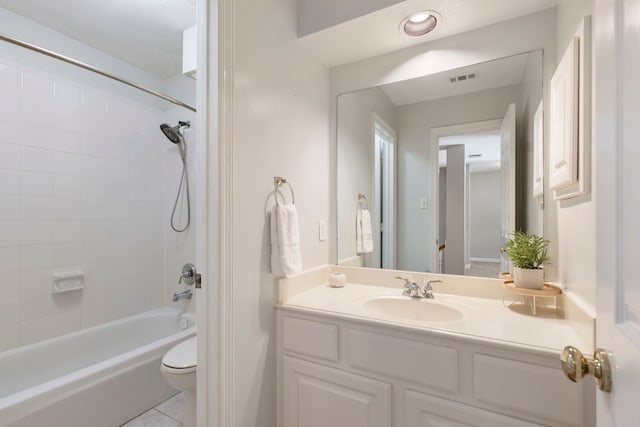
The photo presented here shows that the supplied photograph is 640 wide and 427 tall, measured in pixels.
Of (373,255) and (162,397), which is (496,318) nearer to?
(373,255)

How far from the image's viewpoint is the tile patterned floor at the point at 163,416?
1.67 m

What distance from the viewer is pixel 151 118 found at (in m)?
2.51

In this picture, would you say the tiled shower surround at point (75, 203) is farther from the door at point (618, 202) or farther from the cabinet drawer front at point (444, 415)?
the door at point (618, 202)

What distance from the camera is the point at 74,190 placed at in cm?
206

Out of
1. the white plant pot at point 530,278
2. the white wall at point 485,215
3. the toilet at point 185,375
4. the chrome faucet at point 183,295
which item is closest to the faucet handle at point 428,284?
the white wall at point 485,215

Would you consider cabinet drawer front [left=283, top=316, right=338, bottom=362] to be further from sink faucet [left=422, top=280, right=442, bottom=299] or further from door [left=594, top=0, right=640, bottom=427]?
door [left=594, top=0, right=640, bottom=427]

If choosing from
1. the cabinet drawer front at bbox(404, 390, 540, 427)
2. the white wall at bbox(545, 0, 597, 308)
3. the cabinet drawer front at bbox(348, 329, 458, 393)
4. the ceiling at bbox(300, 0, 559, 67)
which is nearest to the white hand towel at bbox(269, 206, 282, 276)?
the cabinet drawer front at bbox(348, 329, 458, 393)

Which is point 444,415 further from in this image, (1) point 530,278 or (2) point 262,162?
(2) point 262,162

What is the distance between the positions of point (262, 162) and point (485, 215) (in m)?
1.17

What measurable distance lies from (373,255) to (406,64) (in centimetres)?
111

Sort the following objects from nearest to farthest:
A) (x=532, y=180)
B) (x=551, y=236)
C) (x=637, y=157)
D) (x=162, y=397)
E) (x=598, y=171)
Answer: (x=637, y=157), (x=598, y=171), (x=551, y=236), (x=532, y=180), (x=162, y=397)

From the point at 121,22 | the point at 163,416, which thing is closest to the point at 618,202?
the point at 163,416

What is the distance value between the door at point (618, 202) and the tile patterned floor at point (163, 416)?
202 cm

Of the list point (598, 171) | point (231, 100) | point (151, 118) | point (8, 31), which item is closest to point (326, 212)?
point (231, 100)
